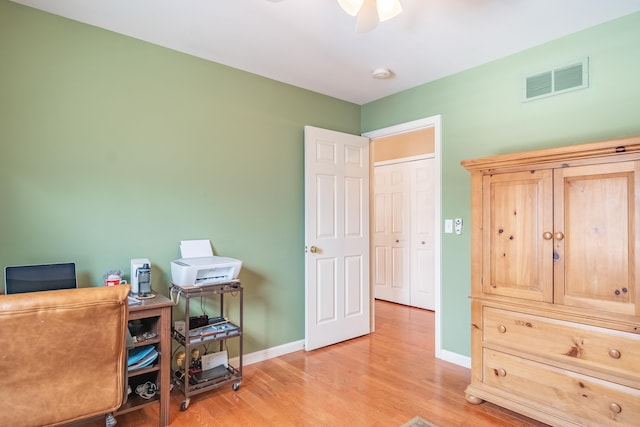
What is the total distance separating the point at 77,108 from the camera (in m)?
2.26

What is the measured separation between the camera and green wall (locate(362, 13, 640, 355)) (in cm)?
223

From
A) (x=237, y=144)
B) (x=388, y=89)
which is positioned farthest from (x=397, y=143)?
(x=237, y=144)

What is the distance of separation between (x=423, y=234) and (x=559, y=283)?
2882 mm

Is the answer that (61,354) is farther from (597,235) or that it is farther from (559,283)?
(597,235)

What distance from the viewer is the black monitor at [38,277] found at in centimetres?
189

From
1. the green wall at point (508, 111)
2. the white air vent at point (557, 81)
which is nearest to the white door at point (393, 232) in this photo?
the green wall at point (508, 111)

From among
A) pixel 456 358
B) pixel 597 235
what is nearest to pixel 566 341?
pixel 597 235

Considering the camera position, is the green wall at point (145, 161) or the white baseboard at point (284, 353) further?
the white baseboard at point (284, 353)

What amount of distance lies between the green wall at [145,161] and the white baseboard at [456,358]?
4.39ft

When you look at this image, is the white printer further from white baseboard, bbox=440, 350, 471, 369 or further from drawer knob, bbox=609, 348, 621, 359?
drawer knob, bbox=609, 348, 621, 359

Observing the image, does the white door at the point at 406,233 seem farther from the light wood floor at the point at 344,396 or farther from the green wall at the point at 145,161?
the green wall at the point at 145,161

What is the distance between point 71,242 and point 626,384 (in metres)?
3.26

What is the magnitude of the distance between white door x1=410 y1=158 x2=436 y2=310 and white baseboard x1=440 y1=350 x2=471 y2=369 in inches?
67.4

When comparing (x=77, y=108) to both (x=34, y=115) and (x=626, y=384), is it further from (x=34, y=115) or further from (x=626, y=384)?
(x=626, y=384)
